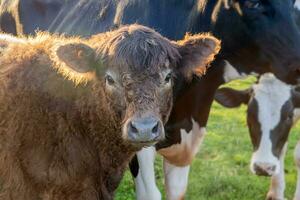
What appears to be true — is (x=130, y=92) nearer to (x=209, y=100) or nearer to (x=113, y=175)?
(x=113, y=175)

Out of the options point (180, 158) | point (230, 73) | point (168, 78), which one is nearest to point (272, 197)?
point (180, 158)

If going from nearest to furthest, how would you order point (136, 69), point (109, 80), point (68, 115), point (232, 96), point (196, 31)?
point (136, 69), point (109, 80), point (68, 115), point (196, 31), point (232, 96)

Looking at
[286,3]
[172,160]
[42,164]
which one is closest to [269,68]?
[286,3]

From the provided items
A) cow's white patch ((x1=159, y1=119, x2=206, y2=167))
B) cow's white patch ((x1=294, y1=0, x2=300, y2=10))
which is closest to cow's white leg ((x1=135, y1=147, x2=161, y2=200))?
cow's white patch ((x1=159, y1=119, x2=206, y2=167))

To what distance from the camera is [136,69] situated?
11.9 ft

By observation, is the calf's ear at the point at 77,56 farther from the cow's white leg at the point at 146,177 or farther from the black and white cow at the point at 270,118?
the black and white cow at the point at 270,118

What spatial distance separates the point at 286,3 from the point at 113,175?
2.15 meters

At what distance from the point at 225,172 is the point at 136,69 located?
3768mm

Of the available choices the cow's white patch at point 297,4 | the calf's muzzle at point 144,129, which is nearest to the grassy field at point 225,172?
the cow's white patch at point 297,4

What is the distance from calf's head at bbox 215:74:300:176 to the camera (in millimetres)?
5949

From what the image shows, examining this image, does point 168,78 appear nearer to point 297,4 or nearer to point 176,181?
point 176,181

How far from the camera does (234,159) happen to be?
761cm

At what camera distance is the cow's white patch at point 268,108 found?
19.5 feet

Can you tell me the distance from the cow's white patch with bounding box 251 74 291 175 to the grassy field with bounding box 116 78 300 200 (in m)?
0.80
